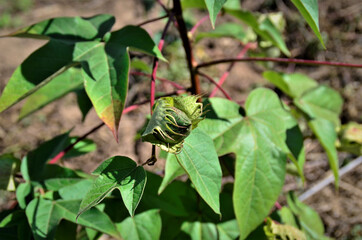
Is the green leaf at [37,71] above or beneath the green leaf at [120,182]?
above

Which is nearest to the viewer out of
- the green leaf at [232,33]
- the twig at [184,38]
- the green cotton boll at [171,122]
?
the green cotton boll at [171,122]

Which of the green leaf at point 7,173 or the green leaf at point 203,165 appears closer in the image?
the green leaf at point 203,165

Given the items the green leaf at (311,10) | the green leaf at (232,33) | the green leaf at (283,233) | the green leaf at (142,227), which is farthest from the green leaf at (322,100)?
the green leaf at (142,227)

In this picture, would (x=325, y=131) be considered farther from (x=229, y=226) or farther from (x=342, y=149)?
(x=229, y=226)

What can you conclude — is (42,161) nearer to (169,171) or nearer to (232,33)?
(169,171)

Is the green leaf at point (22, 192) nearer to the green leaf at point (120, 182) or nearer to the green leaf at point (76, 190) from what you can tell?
the green leaf at point (76, 190)

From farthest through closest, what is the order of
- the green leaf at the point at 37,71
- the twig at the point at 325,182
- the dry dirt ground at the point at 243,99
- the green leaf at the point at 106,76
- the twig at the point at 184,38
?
the dry dirt ground at the point at 243,99 < the twig at the point at 325,182 < the twig at the point at 184,38 < the green leaf at the point at 37,71 < the green leaf at the point at 106,76

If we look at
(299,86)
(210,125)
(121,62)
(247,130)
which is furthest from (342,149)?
(121,62)
